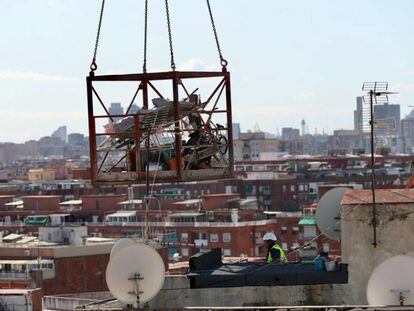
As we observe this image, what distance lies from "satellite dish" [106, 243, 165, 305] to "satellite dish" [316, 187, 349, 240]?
173 inches

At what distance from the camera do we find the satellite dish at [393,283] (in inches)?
A: 536

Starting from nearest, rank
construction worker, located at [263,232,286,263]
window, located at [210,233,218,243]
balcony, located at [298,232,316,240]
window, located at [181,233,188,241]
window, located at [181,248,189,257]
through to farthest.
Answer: construction worker, located at [263,232,286,263]
balcony, located at [298,232,316,240]
window, located at [181,248,189,257]
window, located at [210,233,218,243]
window, located at [181,233,188,241]

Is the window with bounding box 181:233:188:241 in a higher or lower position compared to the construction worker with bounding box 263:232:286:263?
lower

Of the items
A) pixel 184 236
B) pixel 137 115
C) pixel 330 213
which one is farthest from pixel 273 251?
pixel 184 236

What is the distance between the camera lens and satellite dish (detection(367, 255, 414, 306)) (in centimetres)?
1362

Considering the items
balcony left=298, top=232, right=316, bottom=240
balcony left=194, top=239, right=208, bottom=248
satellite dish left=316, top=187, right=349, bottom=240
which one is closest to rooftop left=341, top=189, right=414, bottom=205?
satellite dish left=316, top=187, right=349, bottom=240

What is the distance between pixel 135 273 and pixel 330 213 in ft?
15.5

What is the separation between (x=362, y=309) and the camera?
1347cm

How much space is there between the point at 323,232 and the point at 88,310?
15.5 feet

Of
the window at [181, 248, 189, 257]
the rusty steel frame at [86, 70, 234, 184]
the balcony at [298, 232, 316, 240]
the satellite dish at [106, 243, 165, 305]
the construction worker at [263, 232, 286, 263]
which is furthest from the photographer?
the window at [181, 248, 189, 257]

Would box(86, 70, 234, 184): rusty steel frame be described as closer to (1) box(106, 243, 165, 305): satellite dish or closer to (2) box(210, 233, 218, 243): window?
(1) box(106, 243, 165, 305): satellite dish

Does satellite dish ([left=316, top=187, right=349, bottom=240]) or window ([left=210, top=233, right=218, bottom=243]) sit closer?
satellite dish ([left=316, top=187, right=349, bottom=240])

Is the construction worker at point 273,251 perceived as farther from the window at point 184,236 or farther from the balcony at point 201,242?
the window at point 184,236

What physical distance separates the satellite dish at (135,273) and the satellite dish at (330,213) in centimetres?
439
